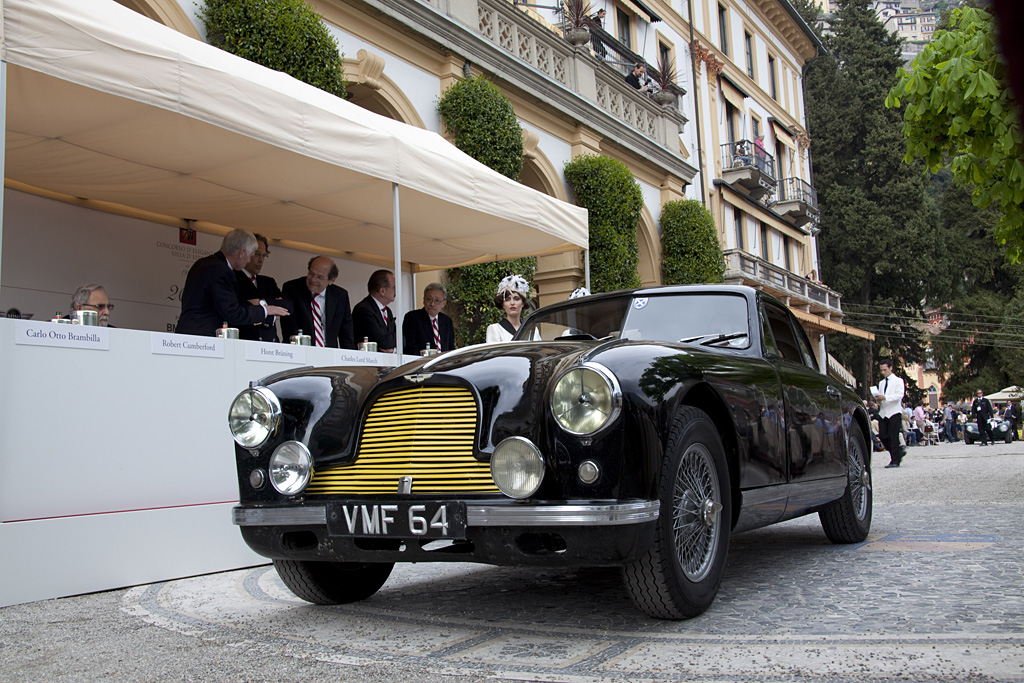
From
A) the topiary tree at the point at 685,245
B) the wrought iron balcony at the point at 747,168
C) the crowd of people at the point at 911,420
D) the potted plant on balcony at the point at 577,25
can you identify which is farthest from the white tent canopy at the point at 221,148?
the wrought iron balcony at the point at 747,168

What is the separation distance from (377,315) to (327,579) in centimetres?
470

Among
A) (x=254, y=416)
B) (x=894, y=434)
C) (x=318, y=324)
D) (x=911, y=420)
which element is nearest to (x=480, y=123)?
(x=318, y=324)

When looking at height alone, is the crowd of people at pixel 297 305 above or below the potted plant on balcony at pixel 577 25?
below

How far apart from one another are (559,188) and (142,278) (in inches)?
397

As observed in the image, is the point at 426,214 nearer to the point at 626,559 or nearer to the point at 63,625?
the point at 63,625

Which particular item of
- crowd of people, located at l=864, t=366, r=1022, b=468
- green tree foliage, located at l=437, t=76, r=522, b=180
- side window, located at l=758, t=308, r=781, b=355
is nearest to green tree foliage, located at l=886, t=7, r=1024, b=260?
side window, located at l=758, t=308, r=781, b=355

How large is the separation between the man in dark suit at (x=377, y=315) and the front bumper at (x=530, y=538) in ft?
16.6

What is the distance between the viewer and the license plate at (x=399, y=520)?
3.28 m

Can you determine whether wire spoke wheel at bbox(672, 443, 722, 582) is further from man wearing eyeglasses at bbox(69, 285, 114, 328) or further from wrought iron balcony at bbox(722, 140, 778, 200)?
wrought iron balcony at bbox(722, 140, 778, 200)

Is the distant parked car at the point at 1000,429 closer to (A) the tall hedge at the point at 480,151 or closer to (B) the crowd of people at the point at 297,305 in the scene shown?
(A) the tall hedge at the point at 480,151

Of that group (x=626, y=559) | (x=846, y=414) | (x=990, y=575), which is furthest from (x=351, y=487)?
(x=846, y=414)

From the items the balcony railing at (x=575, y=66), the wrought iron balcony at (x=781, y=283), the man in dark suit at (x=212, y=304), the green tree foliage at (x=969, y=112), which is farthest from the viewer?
the wrought iron balcony at (x=781, y=283)

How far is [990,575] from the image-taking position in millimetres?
4320

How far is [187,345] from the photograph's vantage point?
18.1 ft
